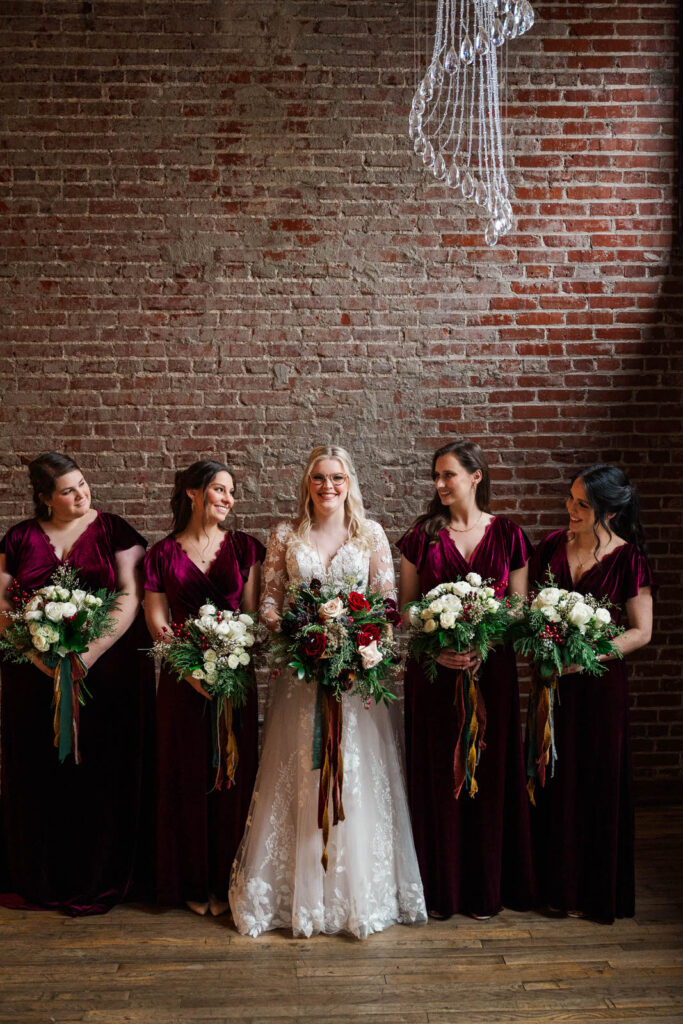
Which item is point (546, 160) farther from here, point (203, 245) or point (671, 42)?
point (203, 245)

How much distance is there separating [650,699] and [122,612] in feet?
10.1

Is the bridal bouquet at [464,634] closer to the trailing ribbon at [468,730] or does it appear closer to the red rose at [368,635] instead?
the trailing ribbon at [468,730]

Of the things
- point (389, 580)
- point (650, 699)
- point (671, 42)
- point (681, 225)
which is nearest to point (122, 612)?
point (389, 580)

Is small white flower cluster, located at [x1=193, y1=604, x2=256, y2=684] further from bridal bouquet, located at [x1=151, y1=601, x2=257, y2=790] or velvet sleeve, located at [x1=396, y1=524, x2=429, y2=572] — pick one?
velvet sleeve, located at [x1=396, y1=524, x2=429, y2=572]

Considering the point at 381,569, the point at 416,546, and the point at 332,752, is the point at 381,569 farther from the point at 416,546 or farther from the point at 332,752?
the point at 332,752

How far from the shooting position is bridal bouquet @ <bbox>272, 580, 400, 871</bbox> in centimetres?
344

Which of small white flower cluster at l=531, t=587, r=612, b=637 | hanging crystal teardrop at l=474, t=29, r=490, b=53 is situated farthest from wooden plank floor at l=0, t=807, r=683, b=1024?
hanging crystal teardrop at l=474, t=29, r=490, b=53

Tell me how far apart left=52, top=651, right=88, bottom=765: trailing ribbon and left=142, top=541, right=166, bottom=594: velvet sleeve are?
1.40ft

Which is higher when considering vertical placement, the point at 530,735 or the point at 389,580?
the point at 389,580

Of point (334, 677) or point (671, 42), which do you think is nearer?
point (334, 677)

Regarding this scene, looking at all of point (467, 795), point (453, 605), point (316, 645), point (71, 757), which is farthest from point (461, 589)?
point (71, 757)

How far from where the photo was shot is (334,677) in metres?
3.46

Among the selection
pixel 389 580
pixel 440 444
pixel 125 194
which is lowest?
pixel 389 580

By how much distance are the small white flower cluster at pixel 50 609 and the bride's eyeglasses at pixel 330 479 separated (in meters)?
1.04
